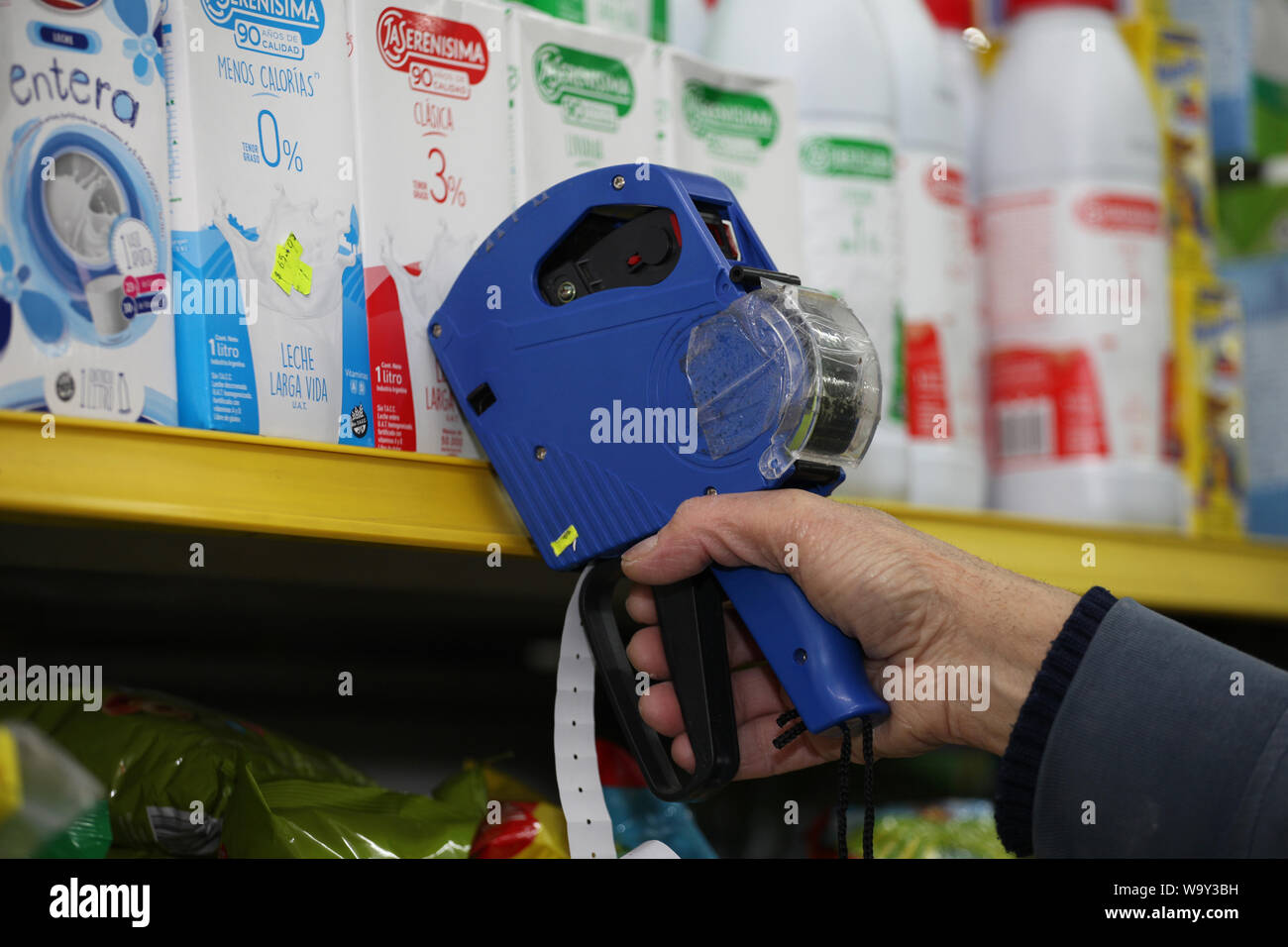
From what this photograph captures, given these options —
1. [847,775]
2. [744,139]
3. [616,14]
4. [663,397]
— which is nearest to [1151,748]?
[847,775]

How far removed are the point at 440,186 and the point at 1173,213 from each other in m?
0.92

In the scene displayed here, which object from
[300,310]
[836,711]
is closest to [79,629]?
[300,310]

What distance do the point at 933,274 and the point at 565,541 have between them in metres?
0.58

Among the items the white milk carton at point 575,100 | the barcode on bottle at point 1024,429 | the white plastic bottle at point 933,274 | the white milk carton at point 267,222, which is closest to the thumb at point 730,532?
the white milk carton at point 267,222

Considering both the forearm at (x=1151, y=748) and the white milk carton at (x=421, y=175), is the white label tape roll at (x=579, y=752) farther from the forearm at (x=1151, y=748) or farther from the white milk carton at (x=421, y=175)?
the forearm at (x=1151, y=748)

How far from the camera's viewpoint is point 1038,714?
842 mm

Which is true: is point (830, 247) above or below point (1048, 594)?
above

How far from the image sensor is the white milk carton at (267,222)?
0.85 m

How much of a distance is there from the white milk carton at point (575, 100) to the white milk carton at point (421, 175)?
0.06 feet

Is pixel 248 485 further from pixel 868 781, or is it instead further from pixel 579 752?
pixel 868 781

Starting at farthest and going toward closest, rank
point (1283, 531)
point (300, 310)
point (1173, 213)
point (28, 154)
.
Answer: point (1283, 531) < point (1173, 213) < point (300, 310) < point (28, 154)

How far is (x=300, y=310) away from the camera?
895mm

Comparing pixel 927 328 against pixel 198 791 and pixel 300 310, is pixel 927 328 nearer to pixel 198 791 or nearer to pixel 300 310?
pixel 300 310
